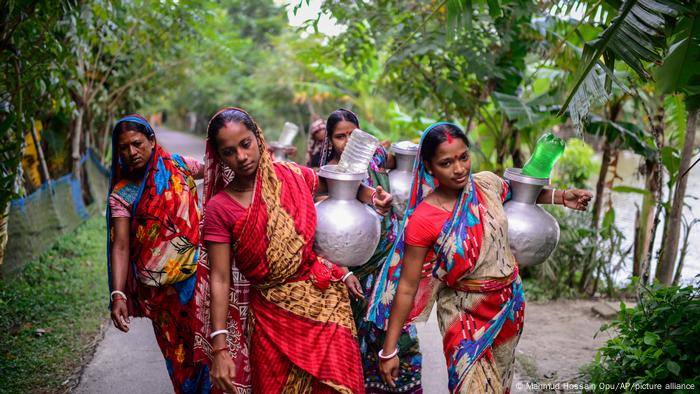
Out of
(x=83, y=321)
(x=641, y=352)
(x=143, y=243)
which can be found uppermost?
(x=143, y=243)

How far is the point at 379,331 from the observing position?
3758 mm

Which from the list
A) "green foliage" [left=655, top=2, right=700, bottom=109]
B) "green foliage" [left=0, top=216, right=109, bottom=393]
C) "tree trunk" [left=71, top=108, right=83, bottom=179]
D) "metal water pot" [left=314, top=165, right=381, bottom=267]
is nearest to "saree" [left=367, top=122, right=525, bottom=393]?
"metal water pot" [left=314, top=165, right=381, bottom=267]

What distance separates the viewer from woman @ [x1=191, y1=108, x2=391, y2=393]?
273cm

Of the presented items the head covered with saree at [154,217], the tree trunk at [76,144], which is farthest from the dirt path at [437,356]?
the tree trunk at [76,144]

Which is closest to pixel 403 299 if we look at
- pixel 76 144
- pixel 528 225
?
→ pixel 528 225

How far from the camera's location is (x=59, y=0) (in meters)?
4.89

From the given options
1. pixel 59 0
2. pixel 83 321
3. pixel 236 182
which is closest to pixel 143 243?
pixel 236 182

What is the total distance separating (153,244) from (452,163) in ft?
5.84

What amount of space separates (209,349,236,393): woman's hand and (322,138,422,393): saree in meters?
1.12

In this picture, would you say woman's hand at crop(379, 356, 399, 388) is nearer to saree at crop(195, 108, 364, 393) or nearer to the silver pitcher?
saree at crop(195, 108, 364, 393)

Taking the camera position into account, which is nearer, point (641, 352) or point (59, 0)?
point (641, 352)

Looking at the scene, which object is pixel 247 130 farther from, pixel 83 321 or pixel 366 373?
pixel 83 321

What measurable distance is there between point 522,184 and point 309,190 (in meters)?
0.98

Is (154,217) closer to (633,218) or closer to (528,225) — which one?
(528,225)
